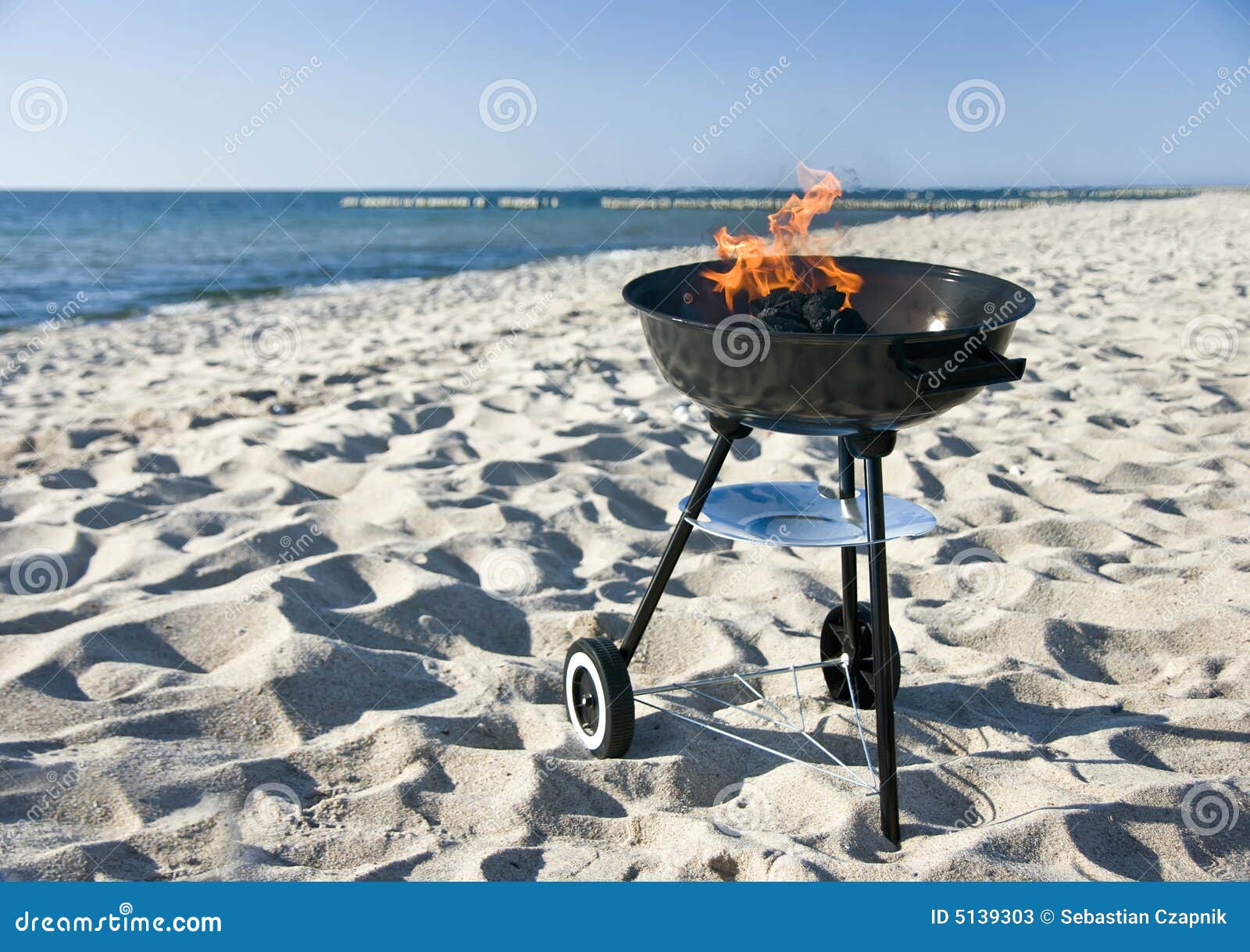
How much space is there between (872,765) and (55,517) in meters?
3.07

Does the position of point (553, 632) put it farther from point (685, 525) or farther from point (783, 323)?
point (783, 323)

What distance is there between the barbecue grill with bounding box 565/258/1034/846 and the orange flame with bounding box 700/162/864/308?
0.08m

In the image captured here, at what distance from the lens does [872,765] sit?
2.48 metres

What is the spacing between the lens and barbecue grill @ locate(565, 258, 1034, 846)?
204cm

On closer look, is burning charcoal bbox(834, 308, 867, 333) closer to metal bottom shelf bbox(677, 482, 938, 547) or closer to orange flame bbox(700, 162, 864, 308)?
orange flame bbox(700, 162, 864, 308)

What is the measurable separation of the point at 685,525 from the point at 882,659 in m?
0.59

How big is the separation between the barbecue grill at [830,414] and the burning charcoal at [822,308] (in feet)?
0.55

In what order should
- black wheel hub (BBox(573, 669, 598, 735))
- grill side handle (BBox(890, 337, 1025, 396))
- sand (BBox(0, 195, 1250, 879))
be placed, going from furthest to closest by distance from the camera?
black wheel hub (BBox(573, 669, 598, 735))
sand (BBox(0, 195, 1250, 879))
grill side handle (BBox(890, 337, 1025, 396))

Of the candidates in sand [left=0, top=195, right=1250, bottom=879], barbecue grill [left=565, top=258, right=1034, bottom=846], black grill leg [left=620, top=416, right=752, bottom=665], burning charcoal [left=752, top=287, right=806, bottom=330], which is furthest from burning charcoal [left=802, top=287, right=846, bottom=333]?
sand [left=0, top=195, right=1250, bottom=879]

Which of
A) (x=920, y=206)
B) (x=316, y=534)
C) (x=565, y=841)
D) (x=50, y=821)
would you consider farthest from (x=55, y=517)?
(x=920, y=206)

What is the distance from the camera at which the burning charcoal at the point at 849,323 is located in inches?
91.8

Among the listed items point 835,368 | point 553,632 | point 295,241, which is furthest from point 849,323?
point 295,241

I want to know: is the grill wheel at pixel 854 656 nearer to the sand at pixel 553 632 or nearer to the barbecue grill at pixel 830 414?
the barbecue grill at pixel 830 414

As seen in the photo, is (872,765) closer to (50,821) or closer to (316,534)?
(50,821)
